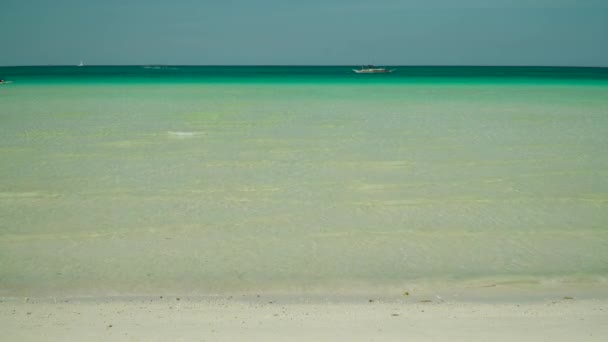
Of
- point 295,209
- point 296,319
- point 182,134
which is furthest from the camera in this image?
point 182,134

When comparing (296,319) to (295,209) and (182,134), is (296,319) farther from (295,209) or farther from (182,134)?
(182,134)

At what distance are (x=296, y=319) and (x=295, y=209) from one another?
3548mm

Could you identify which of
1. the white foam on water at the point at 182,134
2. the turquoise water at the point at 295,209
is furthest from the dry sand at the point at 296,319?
the white foam on water at the point at 182,134

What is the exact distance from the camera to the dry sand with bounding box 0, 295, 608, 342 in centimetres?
396

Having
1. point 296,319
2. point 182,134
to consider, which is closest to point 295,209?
point 296,319

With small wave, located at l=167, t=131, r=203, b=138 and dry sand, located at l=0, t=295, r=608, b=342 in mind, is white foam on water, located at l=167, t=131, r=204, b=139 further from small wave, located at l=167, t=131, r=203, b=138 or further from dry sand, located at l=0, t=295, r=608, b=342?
dry sand, located at l=0, t=295, r=608, b=342

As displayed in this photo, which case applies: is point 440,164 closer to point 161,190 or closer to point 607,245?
point 607,245

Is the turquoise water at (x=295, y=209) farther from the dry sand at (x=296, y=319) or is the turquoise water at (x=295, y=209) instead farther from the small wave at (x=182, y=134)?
the dry sand at (x=296, y=319)

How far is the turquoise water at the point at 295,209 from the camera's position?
Answer: 543cm

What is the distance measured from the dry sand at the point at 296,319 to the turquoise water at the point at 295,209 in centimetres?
35

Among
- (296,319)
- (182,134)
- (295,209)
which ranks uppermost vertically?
(296,319)

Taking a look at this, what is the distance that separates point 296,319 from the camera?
14.2ft

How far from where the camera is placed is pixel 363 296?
4922 mm

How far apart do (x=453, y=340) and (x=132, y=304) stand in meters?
2.80
